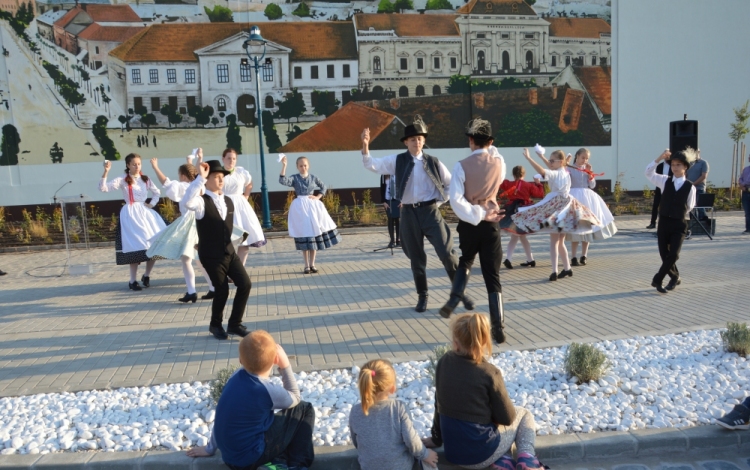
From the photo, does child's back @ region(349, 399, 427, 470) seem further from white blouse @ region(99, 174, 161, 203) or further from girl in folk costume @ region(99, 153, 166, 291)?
white blouse @ region(99, 174, 161, 203)

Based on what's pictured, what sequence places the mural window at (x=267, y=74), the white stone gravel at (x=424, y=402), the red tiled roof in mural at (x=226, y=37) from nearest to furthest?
the white stone gravel at (x=424, y=402) < the red tiled roof in mural at (x=226, y=37) < the mural window at (x=267, y=74)

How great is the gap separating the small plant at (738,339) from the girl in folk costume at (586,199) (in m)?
4.43

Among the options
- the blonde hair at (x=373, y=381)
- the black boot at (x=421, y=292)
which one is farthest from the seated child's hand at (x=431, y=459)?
the black boot at (x=421, y=292)

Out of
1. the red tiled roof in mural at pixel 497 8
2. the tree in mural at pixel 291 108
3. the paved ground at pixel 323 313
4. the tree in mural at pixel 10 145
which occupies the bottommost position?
the paved ground at pixel 323 313

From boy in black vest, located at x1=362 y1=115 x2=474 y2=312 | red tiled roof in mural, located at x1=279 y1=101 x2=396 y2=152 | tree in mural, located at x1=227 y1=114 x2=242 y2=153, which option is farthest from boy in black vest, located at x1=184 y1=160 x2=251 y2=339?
red tiled roof in mural, located at x1=279 y1=101 x2=396 y2=152

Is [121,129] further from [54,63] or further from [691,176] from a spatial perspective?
[691,176]

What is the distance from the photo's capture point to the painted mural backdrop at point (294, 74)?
74.0 ft

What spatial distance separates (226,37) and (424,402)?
21127 mm

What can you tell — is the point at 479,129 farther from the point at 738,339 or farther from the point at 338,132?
the point at 338,132

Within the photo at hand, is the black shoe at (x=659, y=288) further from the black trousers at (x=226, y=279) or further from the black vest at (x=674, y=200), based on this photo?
the black trousers at (x=226, y=279)

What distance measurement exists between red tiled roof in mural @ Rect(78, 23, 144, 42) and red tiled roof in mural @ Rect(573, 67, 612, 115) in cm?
1705

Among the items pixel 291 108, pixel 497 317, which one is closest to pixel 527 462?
pixel 497 317

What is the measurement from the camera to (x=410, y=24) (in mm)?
24250

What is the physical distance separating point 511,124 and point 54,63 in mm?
17043
